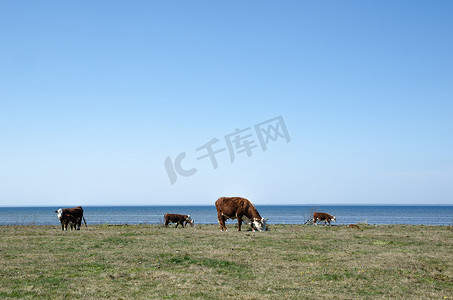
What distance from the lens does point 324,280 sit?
1319 centimetres

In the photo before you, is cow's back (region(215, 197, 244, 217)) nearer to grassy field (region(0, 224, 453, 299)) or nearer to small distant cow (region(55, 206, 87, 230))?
grassy field (region(0, 224, 453, 299))

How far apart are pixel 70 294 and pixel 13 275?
3646 mm

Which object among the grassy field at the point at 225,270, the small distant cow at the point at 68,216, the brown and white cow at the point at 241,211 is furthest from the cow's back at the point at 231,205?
the small distant cow at the point at 68,216

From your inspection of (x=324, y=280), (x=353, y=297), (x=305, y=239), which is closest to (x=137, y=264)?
(x=324, y=280)

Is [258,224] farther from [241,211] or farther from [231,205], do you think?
[231,205]

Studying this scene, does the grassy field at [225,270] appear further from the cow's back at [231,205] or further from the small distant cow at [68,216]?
the small distant cow at [68,216]

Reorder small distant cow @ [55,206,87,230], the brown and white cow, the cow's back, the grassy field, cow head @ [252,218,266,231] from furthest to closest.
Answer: small distant cow @ [55,206,87,230]
the cow's back
the brown and white cow
cow head @ [252,218,266,231]
the grassy field

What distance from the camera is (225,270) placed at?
14.6 m

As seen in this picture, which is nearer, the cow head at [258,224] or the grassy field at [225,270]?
the grassy field at [225,270]

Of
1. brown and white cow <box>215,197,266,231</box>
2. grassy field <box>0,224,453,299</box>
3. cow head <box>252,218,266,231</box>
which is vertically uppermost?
brown and white cow <box>215,197,266,231</box>

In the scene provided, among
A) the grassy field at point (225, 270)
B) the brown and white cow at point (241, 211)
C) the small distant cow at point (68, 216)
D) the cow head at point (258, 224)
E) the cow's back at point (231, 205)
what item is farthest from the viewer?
the small distant cow at point (68, 216)

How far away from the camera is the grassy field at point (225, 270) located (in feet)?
37.9

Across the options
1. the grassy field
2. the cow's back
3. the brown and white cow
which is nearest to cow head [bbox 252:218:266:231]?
the brown and white cow

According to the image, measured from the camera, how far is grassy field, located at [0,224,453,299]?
1156cm
